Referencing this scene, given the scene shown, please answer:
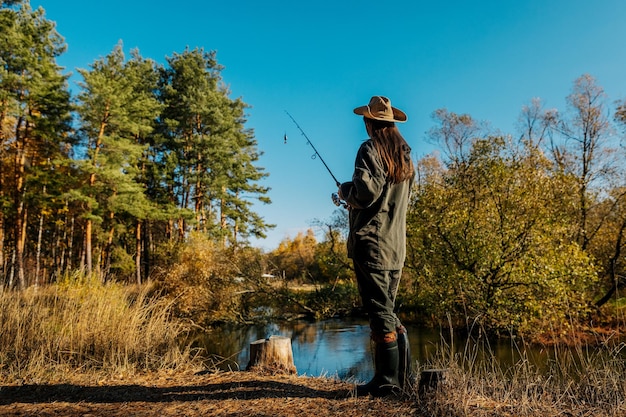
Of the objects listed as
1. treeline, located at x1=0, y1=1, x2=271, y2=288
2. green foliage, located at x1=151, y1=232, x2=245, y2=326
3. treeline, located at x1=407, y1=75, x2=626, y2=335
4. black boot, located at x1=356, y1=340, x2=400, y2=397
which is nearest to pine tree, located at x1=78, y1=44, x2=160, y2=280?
treeline, located at x1=0, y1=1, x2=271, y2=288

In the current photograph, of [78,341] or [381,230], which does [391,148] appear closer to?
[381,230]

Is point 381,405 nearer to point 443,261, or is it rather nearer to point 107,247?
point 443,261

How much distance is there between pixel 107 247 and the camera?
23.0 meters

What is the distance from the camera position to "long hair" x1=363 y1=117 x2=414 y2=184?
2.66 meters

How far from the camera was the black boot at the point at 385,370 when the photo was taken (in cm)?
256

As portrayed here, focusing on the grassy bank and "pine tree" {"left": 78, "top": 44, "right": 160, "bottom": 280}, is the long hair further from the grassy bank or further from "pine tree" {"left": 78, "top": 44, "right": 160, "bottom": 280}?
"pine tree" {"left": 78, "top": 44, "right": 160, "bottom": 280}

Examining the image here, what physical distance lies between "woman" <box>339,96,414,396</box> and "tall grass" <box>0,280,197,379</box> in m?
2.33

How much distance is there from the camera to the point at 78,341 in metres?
4.28

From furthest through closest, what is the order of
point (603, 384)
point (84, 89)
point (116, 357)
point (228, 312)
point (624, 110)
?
point (84, 89) → point (624, 110) → point (228, 312) → point (116, 357) → point (603, 384)

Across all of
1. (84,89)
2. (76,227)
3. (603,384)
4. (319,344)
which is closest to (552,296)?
(319,344)

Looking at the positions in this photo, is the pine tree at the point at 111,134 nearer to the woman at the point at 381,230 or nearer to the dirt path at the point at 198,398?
the dirt path at the point at 198,398

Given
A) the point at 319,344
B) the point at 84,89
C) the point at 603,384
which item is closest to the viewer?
the point at 603,384

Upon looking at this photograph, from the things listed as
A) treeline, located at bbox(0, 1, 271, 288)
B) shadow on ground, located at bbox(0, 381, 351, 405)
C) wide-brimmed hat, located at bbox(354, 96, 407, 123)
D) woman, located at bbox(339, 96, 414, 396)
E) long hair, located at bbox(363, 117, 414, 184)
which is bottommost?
shadow on ground, located at bbox(0, 381, 351, 405)

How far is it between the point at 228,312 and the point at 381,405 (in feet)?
38.4
